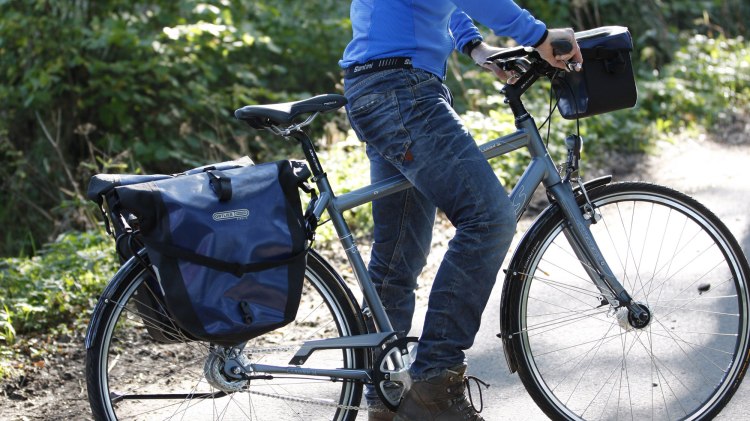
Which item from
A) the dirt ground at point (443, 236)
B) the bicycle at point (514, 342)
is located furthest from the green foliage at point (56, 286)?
the bicycle at point (514, 342)

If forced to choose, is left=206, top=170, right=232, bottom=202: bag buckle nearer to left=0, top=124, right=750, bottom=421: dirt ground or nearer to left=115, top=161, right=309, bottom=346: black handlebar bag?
left=115, top=161, right=309, bottom=346: black handlebar bag

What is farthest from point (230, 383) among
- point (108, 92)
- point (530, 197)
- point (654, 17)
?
point (654, 17)

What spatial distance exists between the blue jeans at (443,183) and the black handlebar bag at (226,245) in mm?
350

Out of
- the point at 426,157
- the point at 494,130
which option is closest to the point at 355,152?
the point at 494,130

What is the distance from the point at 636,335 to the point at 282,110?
4.96 feet

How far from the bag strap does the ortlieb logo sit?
0.12 meters

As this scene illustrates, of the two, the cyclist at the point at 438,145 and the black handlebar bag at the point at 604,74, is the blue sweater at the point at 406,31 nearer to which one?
the cyclist at the point at 438,145

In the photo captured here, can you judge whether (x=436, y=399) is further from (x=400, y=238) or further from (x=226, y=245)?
(x=226, y=245)

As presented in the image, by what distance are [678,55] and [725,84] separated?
28.1 inches

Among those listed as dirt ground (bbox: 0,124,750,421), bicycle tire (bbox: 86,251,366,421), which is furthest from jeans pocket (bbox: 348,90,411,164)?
dirt ground (bbox: 0,124,750,421)

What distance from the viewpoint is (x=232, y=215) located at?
288 centimetres

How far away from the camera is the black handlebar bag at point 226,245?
2801 millimetres

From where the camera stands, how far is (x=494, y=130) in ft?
23.3

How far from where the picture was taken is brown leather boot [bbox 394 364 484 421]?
319 cm
